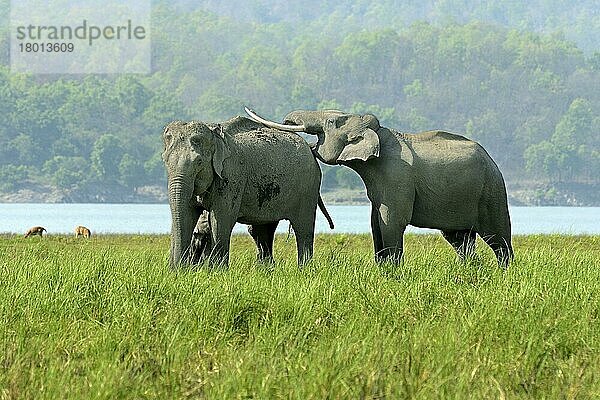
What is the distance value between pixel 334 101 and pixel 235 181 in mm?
91777

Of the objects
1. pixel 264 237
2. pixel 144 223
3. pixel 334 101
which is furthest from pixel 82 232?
pixel 334 101

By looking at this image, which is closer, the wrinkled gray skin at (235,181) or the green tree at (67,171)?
the wrinkled gray skin at (235,181)

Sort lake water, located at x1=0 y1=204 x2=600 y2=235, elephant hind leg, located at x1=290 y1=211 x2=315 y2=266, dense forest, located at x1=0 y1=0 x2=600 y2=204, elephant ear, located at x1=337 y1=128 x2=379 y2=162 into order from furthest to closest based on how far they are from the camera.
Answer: dense forest, located at x1=0 y1=0 x2=600 y2=204, lake water, located at x1=0 y1=204 x2=600 y2=235, elephant hind leg, located at x1=290 y1=211 x2=315 y2=266, elephant ear, located at x1=337 y1=128 x2=379 y2=162

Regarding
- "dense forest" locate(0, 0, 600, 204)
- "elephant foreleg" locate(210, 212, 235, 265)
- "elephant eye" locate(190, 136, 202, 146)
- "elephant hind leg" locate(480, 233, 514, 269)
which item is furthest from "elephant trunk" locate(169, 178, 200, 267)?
"dense forest" locate(0, 0, 600, 204)

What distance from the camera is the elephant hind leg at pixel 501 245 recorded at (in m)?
11.2

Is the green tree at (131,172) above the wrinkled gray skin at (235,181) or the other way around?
the other way around

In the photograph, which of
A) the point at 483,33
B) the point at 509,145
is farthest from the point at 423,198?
the point at 483,33

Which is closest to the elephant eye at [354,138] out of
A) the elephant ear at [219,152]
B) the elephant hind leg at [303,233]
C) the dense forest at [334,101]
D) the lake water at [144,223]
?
the elephant hind leg at [303,233]

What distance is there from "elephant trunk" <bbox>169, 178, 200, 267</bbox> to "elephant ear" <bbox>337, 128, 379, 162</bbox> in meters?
1.48

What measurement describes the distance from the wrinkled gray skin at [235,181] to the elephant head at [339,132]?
0.59ft

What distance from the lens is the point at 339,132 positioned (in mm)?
10977

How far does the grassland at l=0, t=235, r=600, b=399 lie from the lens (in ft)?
18.0

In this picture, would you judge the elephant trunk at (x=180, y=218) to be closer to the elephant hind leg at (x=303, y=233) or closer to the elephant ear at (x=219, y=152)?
the elephant ear at (x=219, y=152)

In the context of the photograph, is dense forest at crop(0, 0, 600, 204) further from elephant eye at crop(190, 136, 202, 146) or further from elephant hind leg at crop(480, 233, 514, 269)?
elephant eye at crop(190, 136, 202, 146)
